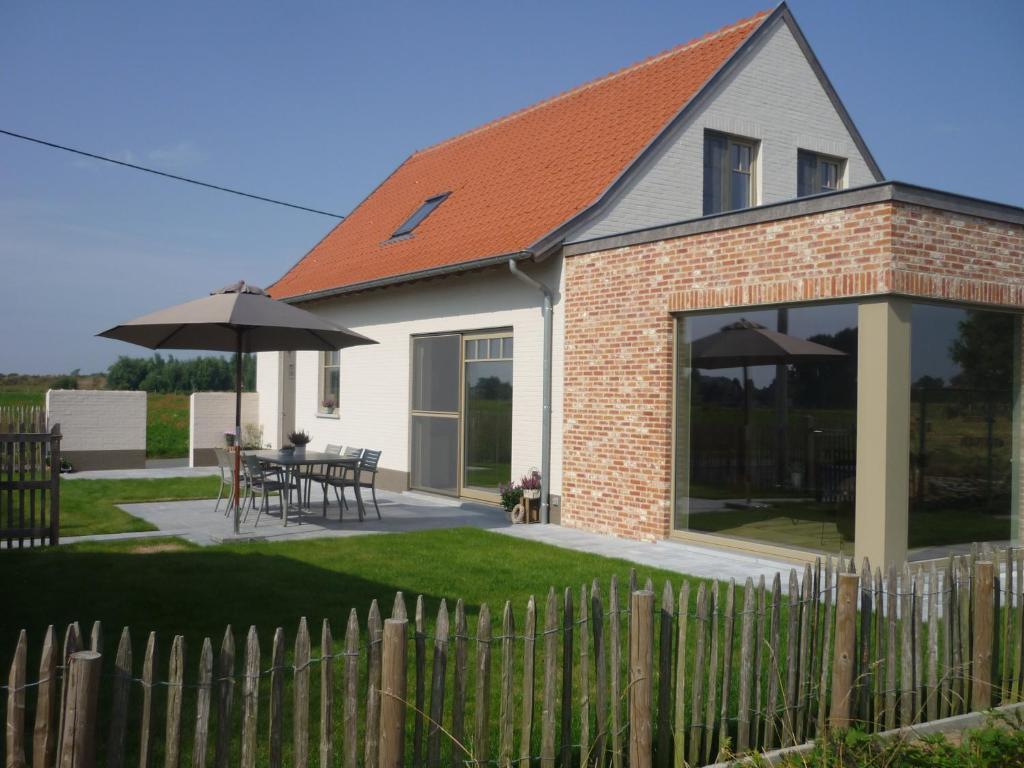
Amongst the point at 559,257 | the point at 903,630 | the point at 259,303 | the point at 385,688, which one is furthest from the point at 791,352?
the point at 385,688

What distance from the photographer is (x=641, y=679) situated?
3.83 m

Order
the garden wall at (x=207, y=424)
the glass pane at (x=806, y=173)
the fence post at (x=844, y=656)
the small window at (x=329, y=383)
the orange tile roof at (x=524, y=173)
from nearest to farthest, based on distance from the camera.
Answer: the fence post at (x=844, y=656)
the orange tile roof at (x=524, y=173)
the glass pane at (x=806, y=173)
the small window at (x=329, y=383)
the garden wall at (x=207, y=424)

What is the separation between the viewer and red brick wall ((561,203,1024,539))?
827 centimetres

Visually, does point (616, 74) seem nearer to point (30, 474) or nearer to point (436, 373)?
point (436, 373)

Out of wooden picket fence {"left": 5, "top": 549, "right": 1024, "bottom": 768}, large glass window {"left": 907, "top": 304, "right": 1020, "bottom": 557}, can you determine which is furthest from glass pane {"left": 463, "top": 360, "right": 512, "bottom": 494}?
wooden picket fence {"left": 5, "top": 549, "right": 1024, "bottom": 768}

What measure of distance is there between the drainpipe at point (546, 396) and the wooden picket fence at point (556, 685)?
6.17 meters

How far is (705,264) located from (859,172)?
6.87 meters

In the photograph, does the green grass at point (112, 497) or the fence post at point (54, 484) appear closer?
the fence post at point (54, 484)

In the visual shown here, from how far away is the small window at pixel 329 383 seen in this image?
17906mm

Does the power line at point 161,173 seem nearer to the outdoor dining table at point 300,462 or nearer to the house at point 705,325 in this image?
the house at point 705,325

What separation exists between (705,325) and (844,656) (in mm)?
5960

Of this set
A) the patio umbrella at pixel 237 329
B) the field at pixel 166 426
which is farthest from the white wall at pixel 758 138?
the field at pixel 166 426

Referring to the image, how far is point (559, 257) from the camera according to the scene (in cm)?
1195

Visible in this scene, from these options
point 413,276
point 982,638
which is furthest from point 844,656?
point 413,276
